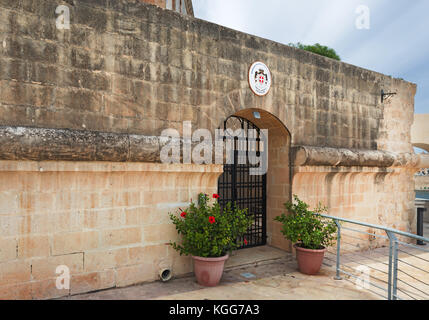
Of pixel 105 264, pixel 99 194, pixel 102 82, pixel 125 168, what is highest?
pixel 102 82

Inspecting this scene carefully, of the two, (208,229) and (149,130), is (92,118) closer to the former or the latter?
(149,130)

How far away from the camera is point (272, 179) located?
23.4 feet

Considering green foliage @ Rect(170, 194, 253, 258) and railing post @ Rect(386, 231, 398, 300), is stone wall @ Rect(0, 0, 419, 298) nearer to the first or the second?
green foliage @ Rect(170, 194, 253, 258)

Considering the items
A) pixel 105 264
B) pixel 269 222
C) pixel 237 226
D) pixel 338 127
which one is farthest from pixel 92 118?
pixel 338 127

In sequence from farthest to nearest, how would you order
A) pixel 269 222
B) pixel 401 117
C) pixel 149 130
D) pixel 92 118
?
pixel 401 117 → pixel 269 222 → pixel 149 130 → pixel 92 118

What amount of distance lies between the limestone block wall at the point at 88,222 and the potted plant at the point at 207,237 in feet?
1.17

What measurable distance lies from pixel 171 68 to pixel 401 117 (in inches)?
284

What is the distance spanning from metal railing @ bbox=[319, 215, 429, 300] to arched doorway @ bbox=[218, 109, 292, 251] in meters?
1.18

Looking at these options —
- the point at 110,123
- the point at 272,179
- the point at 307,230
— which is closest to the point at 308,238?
the point at 307,230

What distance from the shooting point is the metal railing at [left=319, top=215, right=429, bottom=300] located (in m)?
4.57

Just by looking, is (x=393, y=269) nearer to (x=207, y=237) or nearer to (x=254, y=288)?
(x=254, y=288)

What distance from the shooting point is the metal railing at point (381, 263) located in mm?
4573

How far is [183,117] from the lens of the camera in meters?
5.26

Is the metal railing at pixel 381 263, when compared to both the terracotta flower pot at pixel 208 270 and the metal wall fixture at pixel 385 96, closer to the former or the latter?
the terracotta flower pot at pixel 208 270
